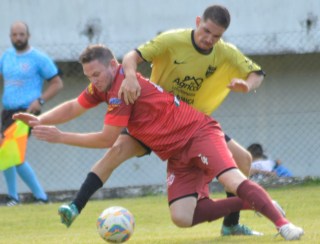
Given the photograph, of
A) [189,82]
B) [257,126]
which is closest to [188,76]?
[189,82]

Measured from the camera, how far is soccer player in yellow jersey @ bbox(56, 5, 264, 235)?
26.0 ft

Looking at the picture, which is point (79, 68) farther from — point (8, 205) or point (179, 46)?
point (179, 46)

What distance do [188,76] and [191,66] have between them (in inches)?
4.0

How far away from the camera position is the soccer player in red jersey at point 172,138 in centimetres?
729

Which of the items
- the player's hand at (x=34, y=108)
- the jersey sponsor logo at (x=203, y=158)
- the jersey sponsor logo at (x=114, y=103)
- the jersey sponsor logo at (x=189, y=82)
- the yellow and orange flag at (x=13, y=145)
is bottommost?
the yellow and orange flag at (x=13, y=145)

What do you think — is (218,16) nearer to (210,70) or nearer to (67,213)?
(210,70)

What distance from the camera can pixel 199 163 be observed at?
7699 mm

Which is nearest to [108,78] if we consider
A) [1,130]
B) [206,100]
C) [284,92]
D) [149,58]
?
[149,58]

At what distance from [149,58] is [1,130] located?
544 cm

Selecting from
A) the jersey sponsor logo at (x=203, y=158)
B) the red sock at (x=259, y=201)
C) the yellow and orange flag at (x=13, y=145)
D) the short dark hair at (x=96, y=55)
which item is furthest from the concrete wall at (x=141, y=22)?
the red sock at (x=259, y=201)

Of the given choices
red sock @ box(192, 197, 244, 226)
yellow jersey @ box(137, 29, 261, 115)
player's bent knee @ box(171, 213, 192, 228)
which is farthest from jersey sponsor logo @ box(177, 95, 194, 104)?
player's bent knee @ box(171, 213, 192, 228)

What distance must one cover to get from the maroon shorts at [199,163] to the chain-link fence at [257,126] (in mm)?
7345

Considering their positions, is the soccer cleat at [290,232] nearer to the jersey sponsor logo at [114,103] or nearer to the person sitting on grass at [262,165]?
the jersey sponsor logo at [114,103]

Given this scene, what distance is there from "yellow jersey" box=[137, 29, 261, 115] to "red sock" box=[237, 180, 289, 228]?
1.26 metres
